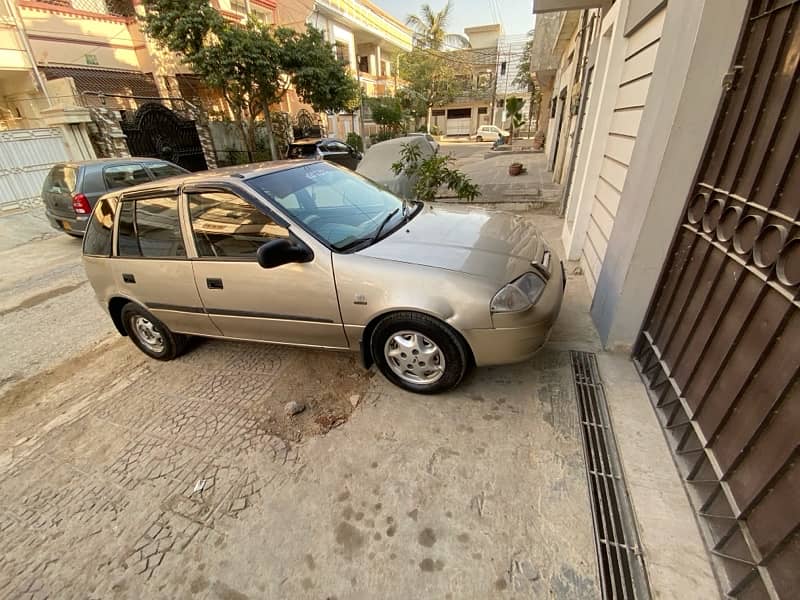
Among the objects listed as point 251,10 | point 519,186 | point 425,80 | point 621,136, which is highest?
point 251,10

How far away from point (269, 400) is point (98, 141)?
38.5 feet

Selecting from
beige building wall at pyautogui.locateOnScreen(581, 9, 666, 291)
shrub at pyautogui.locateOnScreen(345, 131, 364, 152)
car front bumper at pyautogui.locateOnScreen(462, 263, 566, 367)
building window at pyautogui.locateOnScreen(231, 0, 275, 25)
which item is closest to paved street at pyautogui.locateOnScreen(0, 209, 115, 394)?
car front bumper at pyautogui.locateOnScreen(462, 263, 566, 367)

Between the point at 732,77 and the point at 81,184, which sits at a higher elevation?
the point at 732,77

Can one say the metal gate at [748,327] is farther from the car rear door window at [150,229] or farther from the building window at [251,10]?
the building window at [251,10]

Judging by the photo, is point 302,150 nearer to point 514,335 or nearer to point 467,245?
point 467,245

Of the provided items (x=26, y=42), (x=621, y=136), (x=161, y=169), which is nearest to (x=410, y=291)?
(x=621, y=136)

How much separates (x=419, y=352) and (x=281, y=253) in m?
1.10

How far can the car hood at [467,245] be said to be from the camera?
2.33 meters

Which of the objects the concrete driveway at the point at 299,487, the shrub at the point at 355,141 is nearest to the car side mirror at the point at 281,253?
the concrete driveway at the point at 299,487

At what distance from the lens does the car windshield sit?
2.58 meters

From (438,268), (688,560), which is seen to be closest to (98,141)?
(438,268)

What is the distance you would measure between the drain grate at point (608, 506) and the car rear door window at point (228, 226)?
7.65 feet

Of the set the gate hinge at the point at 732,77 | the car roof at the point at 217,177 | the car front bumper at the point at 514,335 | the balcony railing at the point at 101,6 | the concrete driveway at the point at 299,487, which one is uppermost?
the balcony railing at the point at 101,6

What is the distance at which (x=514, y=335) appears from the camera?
2256mm
